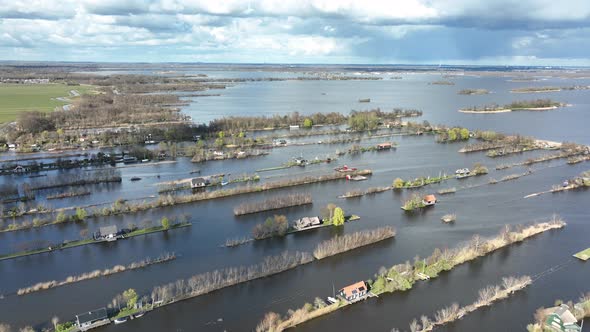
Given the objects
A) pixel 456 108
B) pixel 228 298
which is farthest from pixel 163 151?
pixel 456 108

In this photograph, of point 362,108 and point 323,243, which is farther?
point 362,108

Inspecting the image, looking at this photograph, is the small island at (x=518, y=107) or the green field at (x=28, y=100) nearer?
the green field at (x=28, y=100)

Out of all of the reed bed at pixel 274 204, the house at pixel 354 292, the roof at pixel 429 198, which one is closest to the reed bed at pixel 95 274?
the reed bed at pixel 274 204

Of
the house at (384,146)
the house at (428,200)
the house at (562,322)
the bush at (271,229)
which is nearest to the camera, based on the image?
the house at (562,322)

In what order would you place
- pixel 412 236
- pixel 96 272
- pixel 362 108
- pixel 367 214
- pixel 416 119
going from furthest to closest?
pixel 362 108, pixel 416 119, pixel 367 214, pixel 412 236, pixel 96 272

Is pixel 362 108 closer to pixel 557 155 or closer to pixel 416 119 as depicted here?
pixel 416 119

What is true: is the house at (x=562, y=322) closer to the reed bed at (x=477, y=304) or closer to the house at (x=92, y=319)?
the reed bed at (x=477, y=304)

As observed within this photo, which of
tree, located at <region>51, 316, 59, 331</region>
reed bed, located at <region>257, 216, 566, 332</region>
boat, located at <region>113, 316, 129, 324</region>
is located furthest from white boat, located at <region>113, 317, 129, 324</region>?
reed bed, located at <region>257, 216, 566, 332</region>
